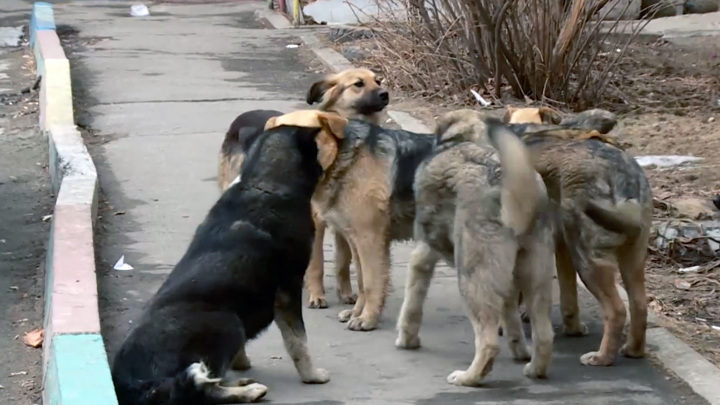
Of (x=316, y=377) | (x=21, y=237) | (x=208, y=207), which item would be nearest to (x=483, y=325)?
(x=316, y=377)

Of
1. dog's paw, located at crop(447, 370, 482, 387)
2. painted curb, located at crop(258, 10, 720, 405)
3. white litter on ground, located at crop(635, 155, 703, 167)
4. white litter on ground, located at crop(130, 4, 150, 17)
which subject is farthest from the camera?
white litter on ground, located at crop(130, 4, 150, 17)

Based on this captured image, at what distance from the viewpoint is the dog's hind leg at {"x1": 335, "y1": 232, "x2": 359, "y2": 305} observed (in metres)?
6.93

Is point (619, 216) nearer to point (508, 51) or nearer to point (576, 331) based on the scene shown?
point (576, 331)

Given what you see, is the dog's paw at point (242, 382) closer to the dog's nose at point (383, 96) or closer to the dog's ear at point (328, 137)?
the dog's ear at point (328, 137)

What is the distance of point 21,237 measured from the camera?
8.13 m

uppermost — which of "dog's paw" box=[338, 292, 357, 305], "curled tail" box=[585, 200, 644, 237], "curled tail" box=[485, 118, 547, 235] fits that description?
"curled tail" box=[485, 118, 547, 235]

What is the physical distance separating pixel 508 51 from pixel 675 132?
1.92 m

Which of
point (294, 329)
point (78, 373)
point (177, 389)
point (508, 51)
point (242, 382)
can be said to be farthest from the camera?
point (508, 51)

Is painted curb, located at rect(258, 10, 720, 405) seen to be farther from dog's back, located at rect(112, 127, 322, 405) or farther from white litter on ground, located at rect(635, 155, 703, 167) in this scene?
white litter on ground, located at rect(635, 155, 703, 167)

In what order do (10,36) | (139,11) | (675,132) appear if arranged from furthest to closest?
1. (139,11)
2. (10,36)
3. (675,132)

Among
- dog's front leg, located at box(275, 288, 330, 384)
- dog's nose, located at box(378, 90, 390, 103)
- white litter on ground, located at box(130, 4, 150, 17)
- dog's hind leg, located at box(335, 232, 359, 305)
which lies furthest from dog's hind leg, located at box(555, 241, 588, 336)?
white litter on ground, located at box(130, 4, 150, 17)

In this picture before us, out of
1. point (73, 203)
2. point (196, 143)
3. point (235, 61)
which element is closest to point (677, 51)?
point (235, 61)

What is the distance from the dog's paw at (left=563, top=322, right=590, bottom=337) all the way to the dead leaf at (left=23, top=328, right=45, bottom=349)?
9.48 ft

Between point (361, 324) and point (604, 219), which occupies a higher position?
point (604, 219)
